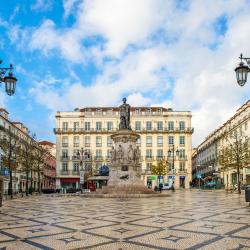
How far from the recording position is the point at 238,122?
70.2 m

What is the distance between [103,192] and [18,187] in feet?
162

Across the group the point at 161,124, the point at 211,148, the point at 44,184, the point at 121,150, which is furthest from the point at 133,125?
the point at 121,150

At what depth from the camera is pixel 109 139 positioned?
306 ft

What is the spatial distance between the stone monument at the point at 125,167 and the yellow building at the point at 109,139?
59.1 meters

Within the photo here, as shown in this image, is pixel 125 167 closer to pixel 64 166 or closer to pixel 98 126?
pixel 98 126

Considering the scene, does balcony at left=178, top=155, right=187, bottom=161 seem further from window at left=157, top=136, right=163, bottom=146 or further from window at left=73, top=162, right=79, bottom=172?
window at left=73, top=162, right=79, bottom=172

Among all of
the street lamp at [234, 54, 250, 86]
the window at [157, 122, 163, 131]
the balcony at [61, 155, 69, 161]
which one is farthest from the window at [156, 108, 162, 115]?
the street lamp at [234, 54, 250, 86]

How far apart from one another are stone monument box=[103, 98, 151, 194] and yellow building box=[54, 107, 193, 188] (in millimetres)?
59078

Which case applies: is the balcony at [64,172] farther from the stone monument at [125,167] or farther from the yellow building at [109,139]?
the stone monument at [125,167]

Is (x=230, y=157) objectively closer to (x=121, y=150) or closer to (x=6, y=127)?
(x=121, y=150)

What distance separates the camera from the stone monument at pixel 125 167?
32312mm

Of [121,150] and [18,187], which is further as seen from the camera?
[18,187]

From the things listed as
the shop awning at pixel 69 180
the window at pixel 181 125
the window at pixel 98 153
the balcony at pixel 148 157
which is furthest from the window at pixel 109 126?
the window at pixel 181 125

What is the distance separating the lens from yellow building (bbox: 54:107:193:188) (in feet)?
304
